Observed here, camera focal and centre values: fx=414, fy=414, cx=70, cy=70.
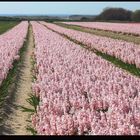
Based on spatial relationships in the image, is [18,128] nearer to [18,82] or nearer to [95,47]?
[18,82]

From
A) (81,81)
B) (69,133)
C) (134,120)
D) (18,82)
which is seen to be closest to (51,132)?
(69,133)

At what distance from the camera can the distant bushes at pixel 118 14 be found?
112 meters

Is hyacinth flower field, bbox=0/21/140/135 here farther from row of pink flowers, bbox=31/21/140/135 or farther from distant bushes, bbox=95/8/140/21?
distant bushes, bbox=95/8/140/21

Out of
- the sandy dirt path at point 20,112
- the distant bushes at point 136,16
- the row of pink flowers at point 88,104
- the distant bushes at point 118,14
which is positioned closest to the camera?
the row of pink flowers at point 88,104

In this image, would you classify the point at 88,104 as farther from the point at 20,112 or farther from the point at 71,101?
the point at 20,112

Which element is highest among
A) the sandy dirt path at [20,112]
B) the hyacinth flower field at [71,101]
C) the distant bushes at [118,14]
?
the hyacinth flower field at [71,101]

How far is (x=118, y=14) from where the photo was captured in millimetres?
119688

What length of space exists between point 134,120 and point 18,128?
278 centimetres

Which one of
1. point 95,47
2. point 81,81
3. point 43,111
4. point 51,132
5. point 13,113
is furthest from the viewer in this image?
point 95,47

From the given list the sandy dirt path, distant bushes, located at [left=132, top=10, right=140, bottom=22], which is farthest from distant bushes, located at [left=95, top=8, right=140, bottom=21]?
the sandy dirt path

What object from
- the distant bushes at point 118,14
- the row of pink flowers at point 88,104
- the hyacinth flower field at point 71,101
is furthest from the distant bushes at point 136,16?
the row of pink flowers at point 88,104

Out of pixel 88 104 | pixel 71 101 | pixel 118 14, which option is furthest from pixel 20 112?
pixel 118 14

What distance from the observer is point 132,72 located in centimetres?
1449

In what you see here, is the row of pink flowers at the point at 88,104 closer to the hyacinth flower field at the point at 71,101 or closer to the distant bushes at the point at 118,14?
the hyacinth flower field at the point at 71,101
